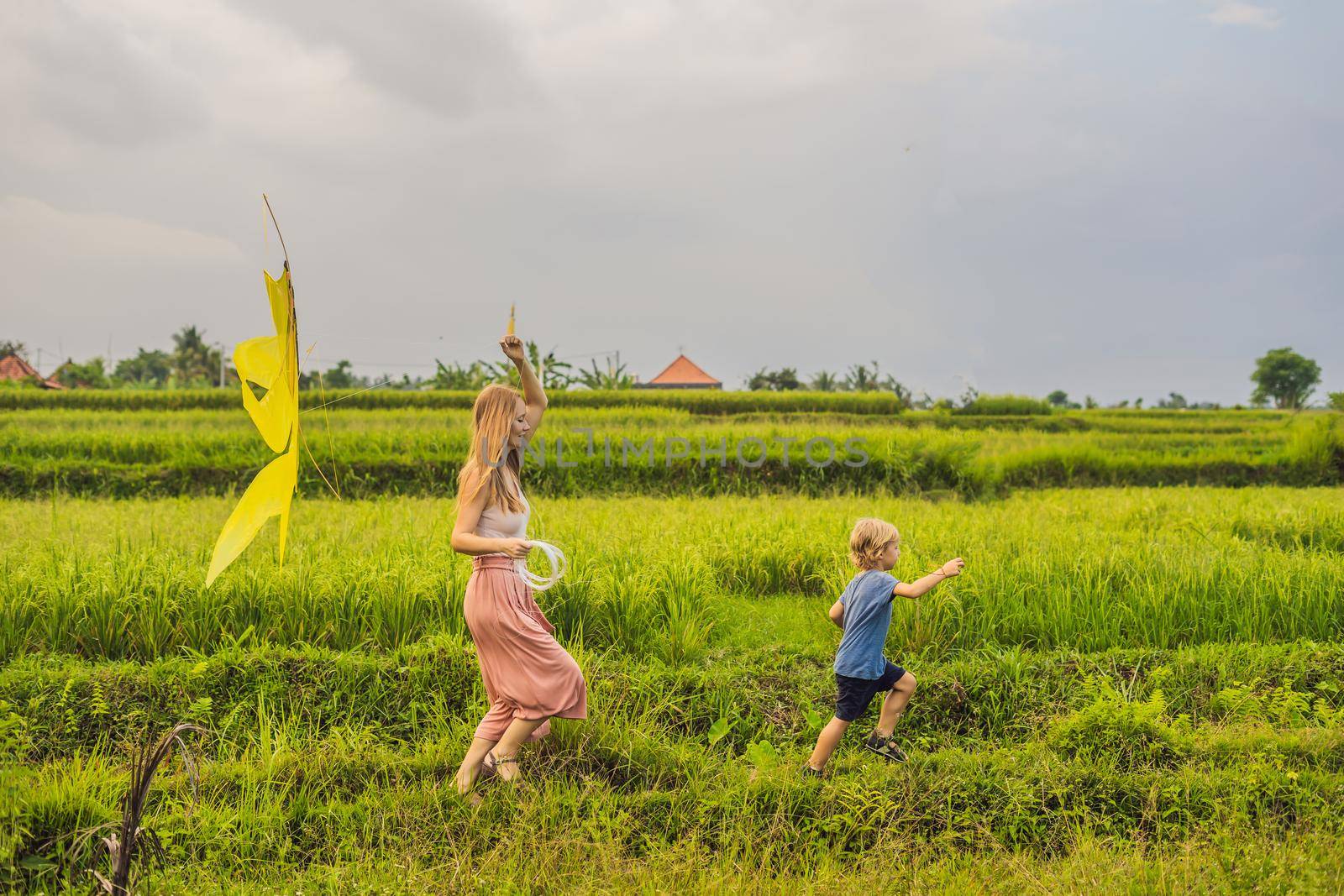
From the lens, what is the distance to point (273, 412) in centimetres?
220

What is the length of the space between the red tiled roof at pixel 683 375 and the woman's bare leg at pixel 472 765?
29391 millimetres

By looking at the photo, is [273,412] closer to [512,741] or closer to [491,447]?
[491,447]

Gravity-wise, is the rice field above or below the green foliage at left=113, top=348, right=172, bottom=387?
below

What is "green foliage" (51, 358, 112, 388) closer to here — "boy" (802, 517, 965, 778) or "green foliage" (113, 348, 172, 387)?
"green foliage" (113, 348, 172, 387)

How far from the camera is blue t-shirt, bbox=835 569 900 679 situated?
9.00 ft

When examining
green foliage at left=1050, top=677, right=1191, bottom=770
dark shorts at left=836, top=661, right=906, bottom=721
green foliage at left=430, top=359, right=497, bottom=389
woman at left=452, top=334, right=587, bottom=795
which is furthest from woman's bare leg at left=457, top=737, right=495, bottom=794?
green foliage at left=430, top=359, right=497, bottom=389

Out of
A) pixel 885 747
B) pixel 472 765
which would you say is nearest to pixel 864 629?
pixel 885 747

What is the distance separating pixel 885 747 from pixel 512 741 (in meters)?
1.36

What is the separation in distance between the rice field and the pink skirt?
32 cm

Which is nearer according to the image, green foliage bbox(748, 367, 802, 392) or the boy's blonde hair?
the boy's blonde hair

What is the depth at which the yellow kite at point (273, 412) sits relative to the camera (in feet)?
7.02

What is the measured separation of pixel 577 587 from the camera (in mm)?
4082

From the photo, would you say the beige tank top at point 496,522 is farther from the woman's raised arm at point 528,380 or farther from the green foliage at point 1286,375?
the green foliage at point 1286,375

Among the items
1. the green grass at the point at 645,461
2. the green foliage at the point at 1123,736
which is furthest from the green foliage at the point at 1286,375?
the green foliage at the point at 1123,736
